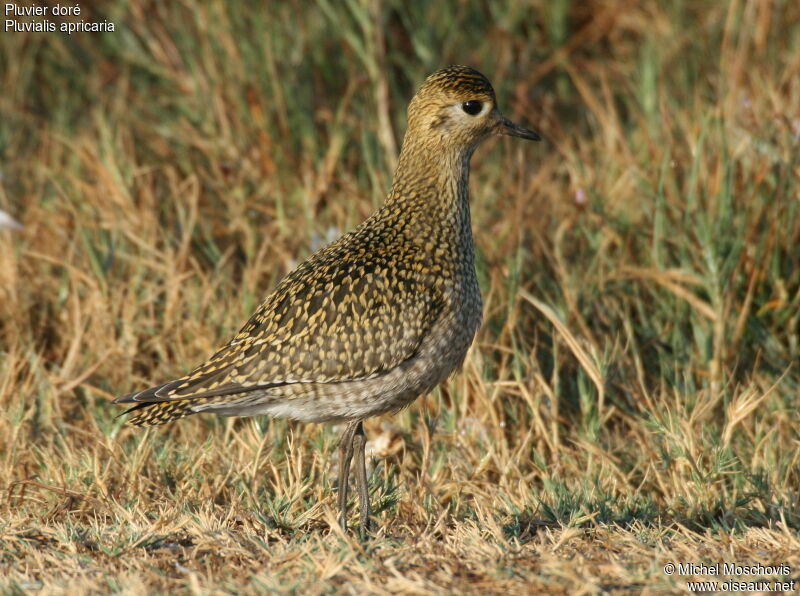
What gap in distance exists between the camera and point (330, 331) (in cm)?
446

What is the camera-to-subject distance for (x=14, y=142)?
7.70m

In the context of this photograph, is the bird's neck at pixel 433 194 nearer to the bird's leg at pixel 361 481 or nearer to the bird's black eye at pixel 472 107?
the bird's black eye at pixel 472 107

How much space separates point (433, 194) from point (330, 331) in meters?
0.81

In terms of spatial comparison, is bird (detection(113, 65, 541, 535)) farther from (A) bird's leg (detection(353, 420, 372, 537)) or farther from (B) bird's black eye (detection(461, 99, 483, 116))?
(B) bird's black eye (detection(461, 99, 483, 116))

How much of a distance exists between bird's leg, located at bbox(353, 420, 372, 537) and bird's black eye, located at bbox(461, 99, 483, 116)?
143 centimetres

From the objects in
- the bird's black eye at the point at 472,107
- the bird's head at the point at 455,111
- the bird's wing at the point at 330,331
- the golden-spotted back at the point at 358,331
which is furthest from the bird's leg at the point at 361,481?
the bird's black eye at the point at 472,107

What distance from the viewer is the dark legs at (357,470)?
4.37 meters

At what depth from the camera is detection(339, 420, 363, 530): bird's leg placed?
4.39 meters

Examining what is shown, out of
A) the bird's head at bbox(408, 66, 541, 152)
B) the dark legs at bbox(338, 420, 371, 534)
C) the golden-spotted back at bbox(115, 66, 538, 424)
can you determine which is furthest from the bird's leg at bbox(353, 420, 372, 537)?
the bird's head at bbox(408, 66, 541, 152)

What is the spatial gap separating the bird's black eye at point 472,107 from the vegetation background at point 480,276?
1.03m

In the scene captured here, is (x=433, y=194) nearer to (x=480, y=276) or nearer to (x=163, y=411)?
(x=480, y=276)

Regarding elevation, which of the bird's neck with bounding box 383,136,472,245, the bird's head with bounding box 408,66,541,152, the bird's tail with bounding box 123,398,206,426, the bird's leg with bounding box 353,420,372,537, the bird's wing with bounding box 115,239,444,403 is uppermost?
the bird's head with bounding box 408,66,541,152

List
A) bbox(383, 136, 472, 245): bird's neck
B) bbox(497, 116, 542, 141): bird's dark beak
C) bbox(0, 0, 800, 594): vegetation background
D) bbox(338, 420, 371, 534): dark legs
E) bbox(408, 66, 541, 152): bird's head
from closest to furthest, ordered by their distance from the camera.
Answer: bbox(0, 0, 800, 594): vegetation background → bbox(338, 420, 371, 534): dark legs → bbox(383, 136, 472, 245): bird's neck → bbox(408, 66, 541, 152): bird's head → bbox(497, 116, 542, 141): bird's dark beak

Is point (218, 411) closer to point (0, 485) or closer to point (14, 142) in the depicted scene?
point (0, 485)
